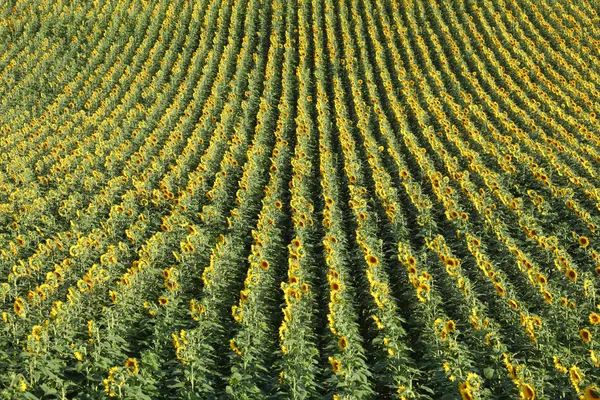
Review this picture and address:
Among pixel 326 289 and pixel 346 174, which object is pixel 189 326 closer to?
pixel 326 289

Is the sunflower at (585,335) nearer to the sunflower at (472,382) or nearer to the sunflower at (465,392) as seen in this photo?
the sunflower at (472,382)

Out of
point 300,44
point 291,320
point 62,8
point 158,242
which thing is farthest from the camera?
point 62,8

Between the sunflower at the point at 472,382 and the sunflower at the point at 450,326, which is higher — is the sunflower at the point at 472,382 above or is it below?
above

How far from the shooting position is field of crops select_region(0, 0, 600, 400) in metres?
5.61

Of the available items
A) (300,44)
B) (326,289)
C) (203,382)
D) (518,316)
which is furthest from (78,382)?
(300,44)

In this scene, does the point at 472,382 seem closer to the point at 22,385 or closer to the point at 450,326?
the point at 450,326

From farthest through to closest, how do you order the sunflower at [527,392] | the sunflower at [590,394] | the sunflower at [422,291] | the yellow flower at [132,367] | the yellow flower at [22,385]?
the sunflower at [422,291]
the yellow flower at [132,367]
the yellow flower at [22,385]
the sunflower at [527,392]
the sunflower at [590,394]

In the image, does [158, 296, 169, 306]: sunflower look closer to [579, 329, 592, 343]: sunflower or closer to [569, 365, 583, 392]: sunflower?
[569, 365, 583, 392]: sunflower

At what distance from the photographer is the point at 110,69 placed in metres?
18.0

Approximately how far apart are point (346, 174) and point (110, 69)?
10.3 metres

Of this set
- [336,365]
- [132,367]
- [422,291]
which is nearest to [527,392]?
[336,365]

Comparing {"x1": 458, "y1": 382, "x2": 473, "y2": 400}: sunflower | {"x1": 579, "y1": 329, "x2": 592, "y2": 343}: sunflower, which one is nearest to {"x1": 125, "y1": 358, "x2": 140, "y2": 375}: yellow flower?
{"x1": 458, "y1": 382, "x2": 473, "y2": 400}: sunflower

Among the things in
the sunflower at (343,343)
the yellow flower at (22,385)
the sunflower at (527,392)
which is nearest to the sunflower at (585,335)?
the sunflower at (527,392)

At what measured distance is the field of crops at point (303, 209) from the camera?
18.4 ft
